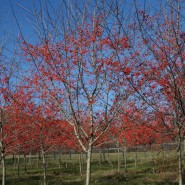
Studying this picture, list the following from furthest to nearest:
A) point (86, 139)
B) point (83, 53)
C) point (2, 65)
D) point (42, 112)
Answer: point (42, 112), point (2, 65), point (86, 139), point (83, 53)

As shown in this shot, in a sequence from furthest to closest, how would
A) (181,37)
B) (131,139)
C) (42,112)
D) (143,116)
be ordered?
(131,139)
(42,112)
(143,116)
(181,37)

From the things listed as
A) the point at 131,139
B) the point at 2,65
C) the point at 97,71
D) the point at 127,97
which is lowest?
the point at 131,139

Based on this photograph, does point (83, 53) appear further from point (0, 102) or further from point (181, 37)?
point (0, 102)

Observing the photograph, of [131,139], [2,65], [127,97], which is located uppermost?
[2,65]

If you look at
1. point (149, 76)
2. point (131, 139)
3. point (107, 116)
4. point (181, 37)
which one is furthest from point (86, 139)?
point (131, 139)

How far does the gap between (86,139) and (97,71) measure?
6.98 feet

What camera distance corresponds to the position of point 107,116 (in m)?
7.44

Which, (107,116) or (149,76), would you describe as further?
(107,116)

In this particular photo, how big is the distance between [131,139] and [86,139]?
15.4m

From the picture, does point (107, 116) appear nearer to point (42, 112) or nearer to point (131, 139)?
point (42, 112)

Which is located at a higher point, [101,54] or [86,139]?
[101,54]

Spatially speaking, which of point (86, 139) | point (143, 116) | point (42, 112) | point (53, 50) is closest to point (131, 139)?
point (42, 112)

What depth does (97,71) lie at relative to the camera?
23.2 feet

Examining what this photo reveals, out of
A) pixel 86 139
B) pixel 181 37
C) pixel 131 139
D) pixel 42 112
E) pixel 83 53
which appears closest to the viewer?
pixel 181 37
